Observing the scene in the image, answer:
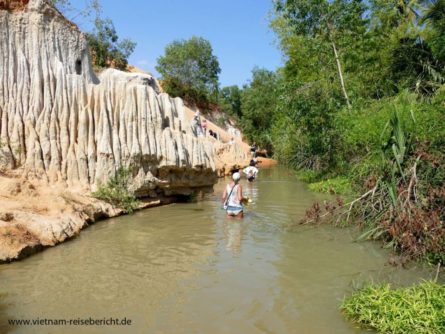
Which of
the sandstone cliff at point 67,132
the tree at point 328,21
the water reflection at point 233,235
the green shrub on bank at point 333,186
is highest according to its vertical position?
the tree at point 328,21

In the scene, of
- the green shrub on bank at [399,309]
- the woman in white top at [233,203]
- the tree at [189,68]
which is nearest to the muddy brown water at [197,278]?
the green shrub on bank at [399,309]

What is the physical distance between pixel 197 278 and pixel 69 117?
6.23 metres

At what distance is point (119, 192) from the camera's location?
1101 cm

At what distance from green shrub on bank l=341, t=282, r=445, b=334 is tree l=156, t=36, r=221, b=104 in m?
39.4

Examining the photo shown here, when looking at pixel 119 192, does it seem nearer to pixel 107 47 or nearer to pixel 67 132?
pixel 67 132

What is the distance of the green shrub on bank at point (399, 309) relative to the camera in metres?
4.34

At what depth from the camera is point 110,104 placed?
11.5 meters

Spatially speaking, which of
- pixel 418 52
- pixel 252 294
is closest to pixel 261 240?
pixel 252 294

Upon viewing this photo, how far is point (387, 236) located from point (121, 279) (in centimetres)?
459

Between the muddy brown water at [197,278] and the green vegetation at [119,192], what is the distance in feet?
3.73

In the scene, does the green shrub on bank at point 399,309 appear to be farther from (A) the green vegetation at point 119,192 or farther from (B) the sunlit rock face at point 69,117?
(B) the sunlit rock face at point 69,117

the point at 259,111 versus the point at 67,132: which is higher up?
the point at 259,111

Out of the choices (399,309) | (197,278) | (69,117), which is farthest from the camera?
(69,117)

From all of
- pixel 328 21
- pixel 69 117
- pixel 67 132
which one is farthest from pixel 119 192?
pixel 328 21
